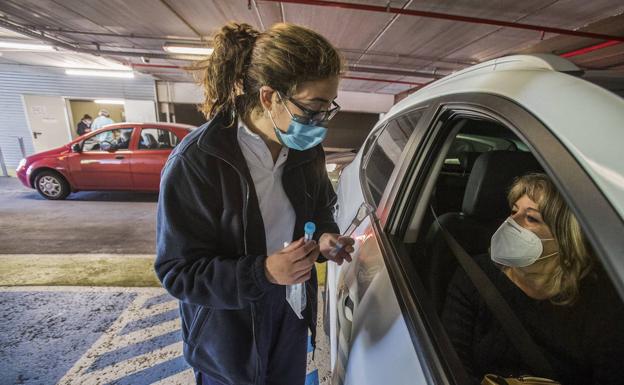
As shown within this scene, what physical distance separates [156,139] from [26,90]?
7.29 meters

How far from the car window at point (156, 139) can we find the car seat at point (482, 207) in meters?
5.73

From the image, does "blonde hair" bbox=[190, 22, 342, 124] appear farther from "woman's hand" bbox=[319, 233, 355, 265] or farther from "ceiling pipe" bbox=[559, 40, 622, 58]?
"ceiling pipe" bbox=[559, 40, 622, 58]

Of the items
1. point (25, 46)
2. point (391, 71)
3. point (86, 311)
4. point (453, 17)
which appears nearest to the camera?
point (86, 311)

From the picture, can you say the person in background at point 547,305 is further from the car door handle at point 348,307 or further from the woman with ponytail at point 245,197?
the woman with ponytail at point 245,197

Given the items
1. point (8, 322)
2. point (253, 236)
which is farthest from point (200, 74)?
point (8, 322)

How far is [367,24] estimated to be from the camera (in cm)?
436

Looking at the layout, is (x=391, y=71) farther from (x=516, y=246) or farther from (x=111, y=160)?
(x=516, y=246)

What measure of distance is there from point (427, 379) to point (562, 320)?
23.0 inches

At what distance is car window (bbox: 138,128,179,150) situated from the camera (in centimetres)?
585

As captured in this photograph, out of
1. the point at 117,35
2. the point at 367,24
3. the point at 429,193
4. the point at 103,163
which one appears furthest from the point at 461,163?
the point at 117,35

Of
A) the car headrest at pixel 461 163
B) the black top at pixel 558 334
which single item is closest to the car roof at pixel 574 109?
the black top at pixel 558 334

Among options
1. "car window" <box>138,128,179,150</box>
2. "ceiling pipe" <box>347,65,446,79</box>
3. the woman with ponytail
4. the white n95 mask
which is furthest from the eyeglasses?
"ceiling pipe" <box>347,65,446,79</box>

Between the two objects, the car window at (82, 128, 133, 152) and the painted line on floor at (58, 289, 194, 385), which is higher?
the car window at (82, 128, 133, 152)

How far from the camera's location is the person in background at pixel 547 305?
86cm
